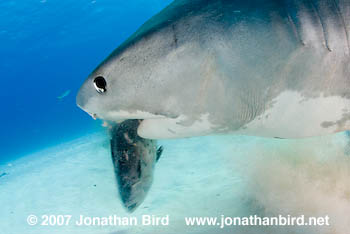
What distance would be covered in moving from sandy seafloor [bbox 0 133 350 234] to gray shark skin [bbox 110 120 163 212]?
72 centimetres

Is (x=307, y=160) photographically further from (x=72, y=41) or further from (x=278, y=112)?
(x=72, y=41)

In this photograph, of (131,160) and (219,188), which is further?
(219,188)

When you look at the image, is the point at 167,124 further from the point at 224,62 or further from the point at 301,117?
the point at 301,117

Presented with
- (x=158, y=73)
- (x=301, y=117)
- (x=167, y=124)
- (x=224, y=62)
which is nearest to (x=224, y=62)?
(x=224, y=62)

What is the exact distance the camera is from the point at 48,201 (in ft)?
22.1

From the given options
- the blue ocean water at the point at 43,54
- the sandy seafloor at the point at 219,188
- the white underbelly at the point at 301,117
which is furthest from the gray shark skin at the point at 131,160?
the blue ocean water at the point at 43,54

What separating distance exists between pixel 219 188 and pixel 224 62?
4.03m

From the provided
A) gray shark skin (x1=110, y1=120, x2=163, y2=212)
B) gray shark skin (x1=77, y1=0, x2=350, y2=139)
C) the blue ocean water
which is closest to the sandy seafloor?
gray shark skin (x1=110, y1=120, x2=163, y2=212)

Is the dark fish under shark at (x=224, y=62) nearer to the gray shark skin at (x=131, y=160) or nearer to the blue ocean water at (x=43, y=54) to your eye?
the gray shark skin at (x=131, y=160)

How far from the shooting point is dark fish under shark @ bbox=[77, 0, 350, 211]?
1.71 m

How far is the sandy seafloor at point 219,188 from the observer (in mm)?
4215

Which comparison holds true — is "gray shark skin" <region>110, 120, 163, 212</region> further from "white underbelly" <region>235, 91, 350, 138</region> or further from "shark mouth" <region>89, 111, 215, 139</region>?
"white underbelly" <region>235, 91, 350, 138</region>

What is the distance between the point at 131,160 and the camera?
4172 mm

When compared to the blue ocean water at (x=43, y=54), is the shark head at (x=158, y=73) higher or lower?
higher
